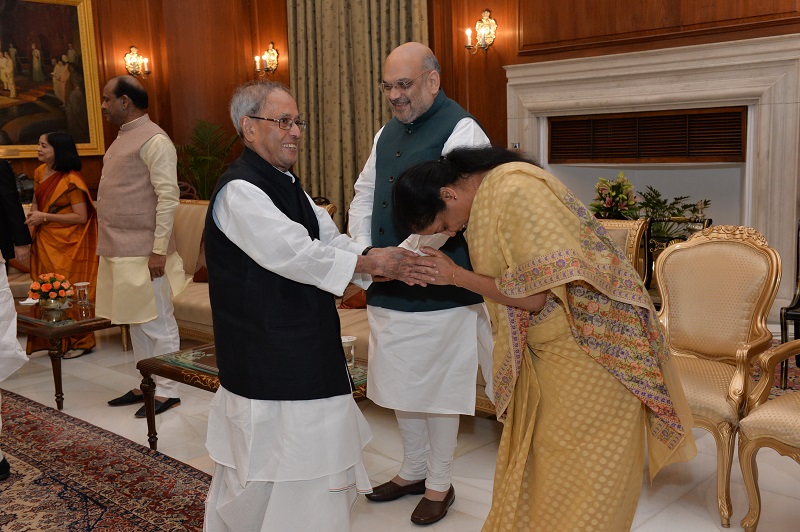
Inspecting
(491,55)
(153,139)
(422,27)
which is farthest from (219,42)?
(153,139)

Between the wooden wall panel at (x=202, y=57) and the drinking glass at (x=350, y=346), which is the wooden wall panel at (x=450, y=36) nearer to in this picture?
the wooden wall panel at (x=202, y=57)

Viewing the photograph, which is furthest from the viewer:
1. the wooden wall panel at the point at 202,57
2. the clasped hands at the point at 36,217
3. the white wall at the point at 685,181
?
the wooden wall panel at the point at 202,57

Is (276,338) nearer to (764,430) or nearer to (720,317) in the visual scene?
(764,430)

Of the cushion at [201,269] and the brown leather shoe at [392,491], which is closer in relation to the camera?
the brown leather shoe at [392,491]

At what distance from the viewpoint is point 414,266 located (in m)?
2.49

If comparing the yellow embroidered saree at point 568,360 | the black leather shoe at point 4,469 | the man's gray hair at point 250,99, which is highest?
the man's gray hair at point 250,99

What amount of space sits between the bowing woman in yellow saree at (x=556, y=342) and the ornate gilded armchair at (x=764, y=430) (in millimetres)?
757

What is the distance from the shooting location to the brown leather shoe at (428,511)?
311cm

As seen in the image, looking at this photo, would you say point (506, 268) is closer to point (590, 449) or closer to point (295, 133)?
point (590, 449)

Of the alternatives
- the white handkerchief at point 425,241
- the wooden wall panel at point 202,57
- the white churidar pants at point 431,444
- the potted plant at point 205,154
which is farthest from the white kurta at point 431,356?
the wooden wall panel at point 202,57

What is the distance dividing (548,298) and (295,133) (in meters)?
0.95

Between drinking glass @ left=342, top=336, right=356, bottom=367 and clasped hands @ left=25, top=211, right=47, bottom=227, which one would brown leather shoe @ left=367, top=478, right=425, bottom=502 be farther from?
clasped hands @ left=25, top=211, right=47, bottom=227

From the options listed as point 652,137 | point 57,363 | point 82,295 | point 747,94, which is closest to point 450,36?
point 652,137

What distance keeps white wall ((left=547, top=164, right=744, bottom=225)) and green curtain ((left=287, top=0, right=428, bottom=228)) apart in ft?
7.23
